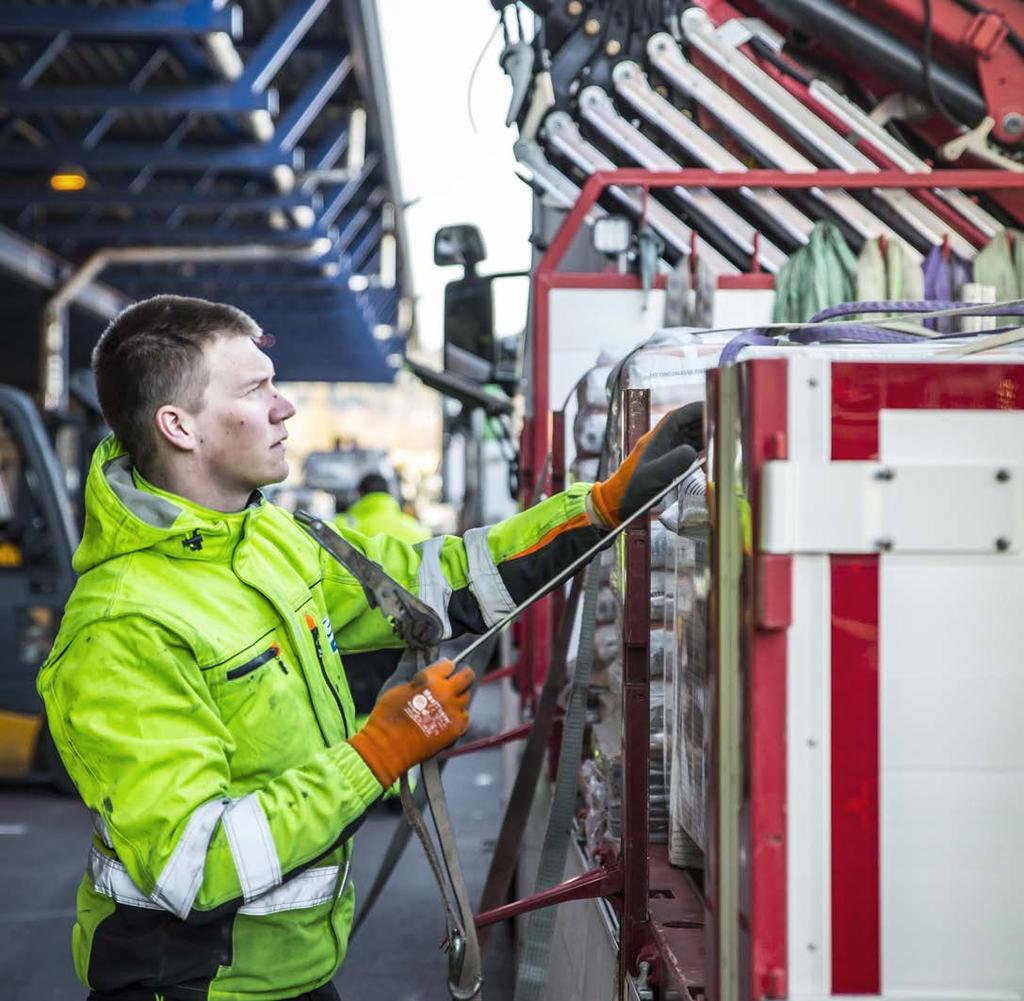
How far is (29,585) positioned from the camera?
8961 mm

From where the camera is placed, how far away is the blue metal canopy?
42.1 feet

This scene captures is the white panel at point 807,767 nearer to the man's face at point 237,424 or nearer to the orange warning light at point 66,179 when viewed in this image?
the man's face at point 237,424

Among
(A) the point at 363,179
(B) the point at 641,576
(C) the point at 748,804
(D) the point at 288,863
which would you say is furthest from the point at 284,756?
(A) the point at 363,179

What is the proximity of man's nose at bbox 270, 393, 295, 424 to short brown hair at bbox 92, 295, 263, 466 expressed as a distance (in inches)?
5.6

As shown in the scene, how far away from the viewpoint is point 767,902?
5.21 ft

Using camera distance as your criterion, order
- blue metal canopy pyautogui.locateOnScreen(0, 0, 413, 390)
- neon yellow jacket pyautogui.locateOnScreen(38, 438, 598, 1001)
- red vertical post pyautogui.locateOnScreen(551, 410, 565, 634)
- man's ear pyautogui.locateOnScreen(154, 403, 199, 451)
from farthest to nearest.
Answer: blue metal canopy pyautogui.locateOnScreen(0, 0, 413, 390), red vertical post pyautogui.locateOnScreen(551, 410, 565, 634), man's ear pyautogui.locateOnScreen(154, 403, 199, 451), neon yellow jacket pyautogui.locateOnScreen(38, 438, 598, 1001)

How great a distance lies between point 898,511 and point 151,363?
60.7 inches

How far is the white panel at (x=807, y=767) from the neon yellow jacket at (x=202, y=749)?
83 cm

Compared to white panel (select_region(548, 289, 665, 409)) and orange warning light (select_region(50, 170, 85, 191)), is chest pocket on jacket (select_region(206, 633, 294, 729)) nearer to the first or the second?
white panel (select_region(548, 289, 665, 409))

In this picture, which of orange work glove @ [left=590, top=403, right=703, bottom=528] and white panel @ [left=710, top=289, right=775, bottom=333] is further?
white panel @ [left=710, top=289, right=775, bottom=333]

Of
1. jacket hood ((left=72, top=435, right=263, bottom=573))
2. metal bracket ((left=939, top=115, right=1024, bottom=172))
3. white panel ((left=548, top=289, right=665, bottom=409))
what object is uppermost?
metal bracket ((left=939, top=115, right=1024, bottom=172))

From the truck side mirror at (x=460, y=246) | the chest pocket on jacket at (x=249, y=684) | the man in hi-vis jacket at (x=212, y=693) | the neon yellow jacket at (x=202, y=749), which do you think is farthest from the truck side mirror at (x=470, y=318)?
the chest pocket on jacket at (x=249, y=684)

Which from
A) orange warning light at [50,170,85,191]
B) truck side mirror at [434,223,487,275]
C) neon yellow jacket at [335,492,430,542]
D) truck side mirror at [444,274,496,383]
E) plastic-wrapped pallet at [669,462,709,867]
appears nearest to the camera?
plastic-wrapped pallet at [669,462,709,867]

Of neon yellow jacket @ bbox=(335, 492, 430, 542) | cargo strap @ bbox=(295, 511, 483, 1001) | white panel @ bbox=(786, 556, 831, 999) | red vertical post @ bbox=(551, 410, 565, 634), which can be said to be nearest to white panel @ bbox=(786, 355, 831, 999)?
white panel @ bbox=(786, 556, 831, 999)
